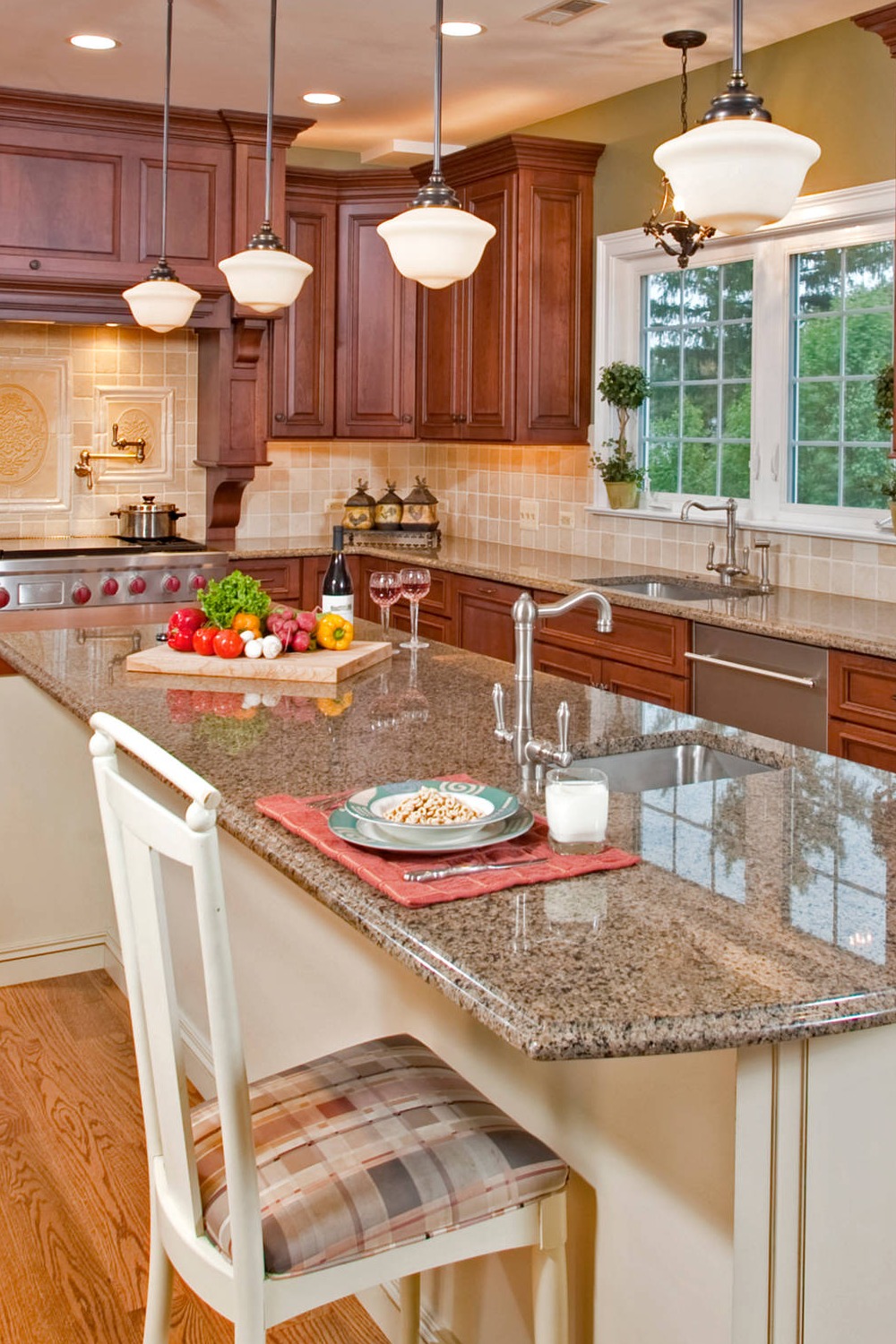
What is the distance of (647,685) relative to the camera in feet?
14.5

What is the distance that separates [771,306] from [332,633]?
2301 millimetres

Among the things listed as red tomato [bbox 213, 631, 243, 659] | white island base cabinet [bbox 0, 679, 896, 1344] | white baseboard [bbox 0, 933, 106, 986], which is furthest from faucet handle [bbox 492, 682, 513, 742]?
white baseboard [bbox 0, 933, 106, 986]

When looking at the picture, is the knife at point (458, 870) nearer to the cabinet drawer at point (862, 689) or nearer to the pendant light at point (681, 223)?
the cabinet drawer at point (862, 689)

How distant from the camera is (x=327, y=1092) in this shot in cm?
175

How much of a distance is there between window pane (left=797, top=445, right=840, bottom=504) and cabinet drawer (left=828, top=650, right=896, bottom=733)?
111 cm

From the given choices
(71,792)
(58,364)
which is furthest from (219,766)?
(58,364)

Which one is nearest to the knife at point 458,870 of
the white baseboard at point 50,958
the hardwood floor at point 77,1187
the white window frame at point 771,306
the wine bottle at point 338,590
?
the hardwood floor at point 77,1187

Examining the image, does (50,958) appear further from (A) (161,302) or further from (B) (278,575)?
(B) (278,575)

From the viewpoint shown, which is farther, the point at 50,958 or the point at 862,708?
the point at 50,958

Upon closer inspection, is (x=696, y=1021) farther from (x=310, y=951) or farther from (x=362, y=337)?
(x=362, y=337)

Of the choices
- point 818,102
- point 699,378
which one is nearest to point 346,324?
point 699,378

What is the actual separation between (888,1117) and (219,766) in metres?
A: 1.25

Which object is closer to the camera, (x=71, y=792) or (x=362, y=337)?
(x=71, y=792)

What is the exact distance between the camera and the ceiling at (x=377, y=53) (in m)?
4.18
